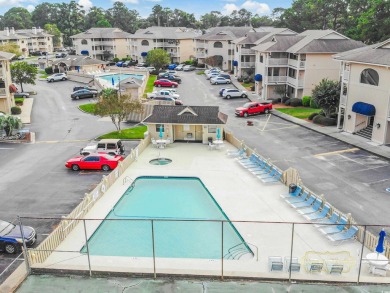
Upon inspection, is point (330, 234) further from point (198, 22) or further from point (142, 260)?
point (198, 22)

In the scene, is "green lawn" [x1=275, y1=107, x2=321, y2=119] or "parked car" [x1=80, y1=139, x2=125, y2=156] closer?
"parked car" [x1=80, y1=139, x2=125, y2=156]

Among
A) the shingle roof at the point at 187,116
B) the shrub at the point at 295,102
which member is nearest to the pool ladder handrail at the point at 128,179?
the shingle roof at the point at 187,116

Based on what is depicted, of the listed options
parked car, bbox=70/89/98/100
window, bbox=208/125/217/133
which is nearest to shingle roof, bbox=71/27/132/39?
parked car, bbox=70/89/98/100

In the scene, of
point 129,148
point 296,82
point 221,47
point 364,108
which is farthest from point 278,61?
point 221,47

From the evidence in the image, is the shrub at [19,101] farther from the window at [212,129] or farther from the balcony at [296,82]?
the balcony at [296,82]

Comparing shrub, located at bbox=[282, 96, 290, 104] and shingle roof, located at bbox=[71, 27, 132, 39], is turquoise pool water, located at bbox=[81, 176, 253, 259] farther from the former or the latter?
shingle roof, located at bbox=[71, 27, 132, 39]

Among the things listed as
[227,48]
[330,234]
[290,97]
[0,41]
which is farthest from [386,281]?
[0,41]
